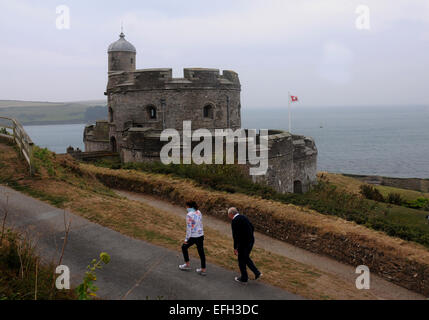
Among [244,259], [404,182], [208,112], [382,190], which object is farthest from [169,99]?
[404,182]

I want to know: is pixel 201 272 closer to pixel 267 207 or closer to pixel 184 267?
pixel 184 267

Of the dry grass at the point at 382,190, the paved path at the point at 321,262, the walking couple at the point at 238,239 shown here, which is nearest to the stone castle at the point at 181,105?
the dry grass at the point at 382,190

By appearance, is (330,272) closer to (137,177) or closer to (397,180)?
(137,177)

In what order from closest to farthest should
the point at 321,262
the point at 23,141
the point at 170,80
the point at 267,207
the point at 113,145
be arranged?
the point at 321,262
the point at 23,141
the point at 267,207
the point at 170,80
the point at 113,145

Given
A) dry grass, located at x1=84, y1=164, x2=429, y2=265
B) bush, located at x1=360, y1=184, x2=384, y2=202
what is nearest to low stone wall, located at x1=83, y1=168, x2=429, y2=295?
dry grass, located at x1=84, y1=164, x2=429, y2=265

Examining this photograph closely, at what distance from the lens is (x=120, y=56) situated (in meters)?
28.0

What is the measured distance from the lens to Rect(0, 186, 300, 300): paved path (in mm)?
6707

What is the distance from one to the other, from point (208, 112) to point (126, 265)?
18.6 metres

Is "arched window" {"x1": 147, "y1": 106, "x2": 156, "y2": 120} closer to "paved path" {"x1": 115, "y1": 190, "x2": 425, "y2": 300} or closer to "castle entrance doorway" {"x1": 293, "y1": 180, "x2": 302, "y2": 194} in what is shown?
"castle entrance doorway" {"x1": 293, "y1": 180, "x2": 302, "y2": 194}

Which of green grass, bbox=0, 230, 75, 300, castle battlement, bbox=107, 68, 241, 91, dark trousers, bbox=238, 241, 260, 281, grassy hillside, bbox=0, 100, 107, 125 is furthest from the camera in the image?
grassy hillside, bbox=0, 100, 107, 125

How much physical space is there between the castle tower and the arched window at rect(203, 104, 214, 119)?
7.06m

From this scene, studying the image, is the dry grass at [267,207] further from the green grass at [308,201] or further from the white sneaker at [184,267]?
the white sneaker at [184,267]

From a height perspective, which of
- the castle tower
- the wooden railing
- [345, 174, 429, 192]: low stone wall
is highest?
the castle tower
